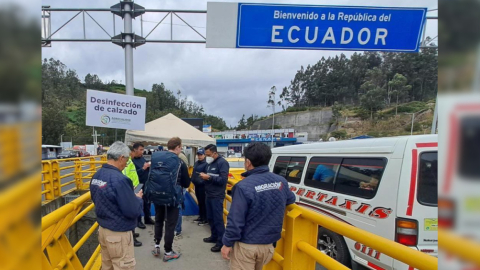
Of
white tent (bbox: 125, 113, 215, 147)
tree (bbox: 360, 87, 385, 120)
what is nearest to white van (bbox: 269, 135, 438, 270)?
white tent (bbox: 125, 113, 215, 147)

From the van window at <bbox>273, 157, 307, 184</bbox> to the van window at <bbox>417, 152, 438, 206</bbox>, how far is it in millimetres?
2334

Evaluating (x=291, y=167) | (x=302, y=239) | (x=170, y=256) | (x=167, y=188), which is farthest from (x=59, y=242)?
(x=291, y=167)

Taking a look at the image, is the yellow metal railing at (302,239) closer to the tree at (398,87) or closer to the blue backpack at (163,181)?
the blue backpack at (163,181)

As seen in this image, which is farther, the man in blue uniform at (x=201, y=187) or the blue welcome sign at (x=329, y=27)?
the blue welcome sign at (x=329, y=27)

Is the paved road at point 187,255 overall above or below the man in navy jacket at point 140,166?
below

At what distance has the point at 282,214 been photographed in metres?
2.12

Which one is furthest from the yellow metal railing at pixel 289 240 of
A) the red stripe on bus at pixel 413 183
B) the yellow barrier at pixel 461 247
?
the red stripe on bus at pixel 413 183

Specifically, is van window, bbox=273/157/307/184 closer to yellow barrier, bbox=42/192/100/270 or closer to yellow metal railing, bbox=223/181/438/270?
yellow metal railing, bbox=223/181/438/270

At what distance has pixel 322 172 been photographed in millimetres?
4512

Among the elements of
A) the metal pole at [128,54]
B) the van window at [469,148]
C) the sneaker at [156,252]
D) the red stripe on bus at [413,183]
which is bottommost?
the sneaker at [156,252]

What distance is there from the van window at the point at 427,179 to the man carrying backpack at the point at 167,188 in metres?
2.93

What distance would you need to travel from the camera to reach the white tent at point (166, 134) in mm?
7195

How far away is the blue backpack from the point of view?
3.27 meters

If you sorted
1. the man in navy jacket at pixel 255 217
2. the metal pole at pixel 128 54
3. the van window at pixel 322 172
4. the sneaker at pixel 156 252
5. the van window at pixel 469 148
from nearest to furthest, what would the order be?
the van window at pixel 469 148 < the man in navy jacket at pixel 255 217 < the sneaker at pixel 156 252 < the van window at pixel 322 172 < the metal pole at pixel 128 54
